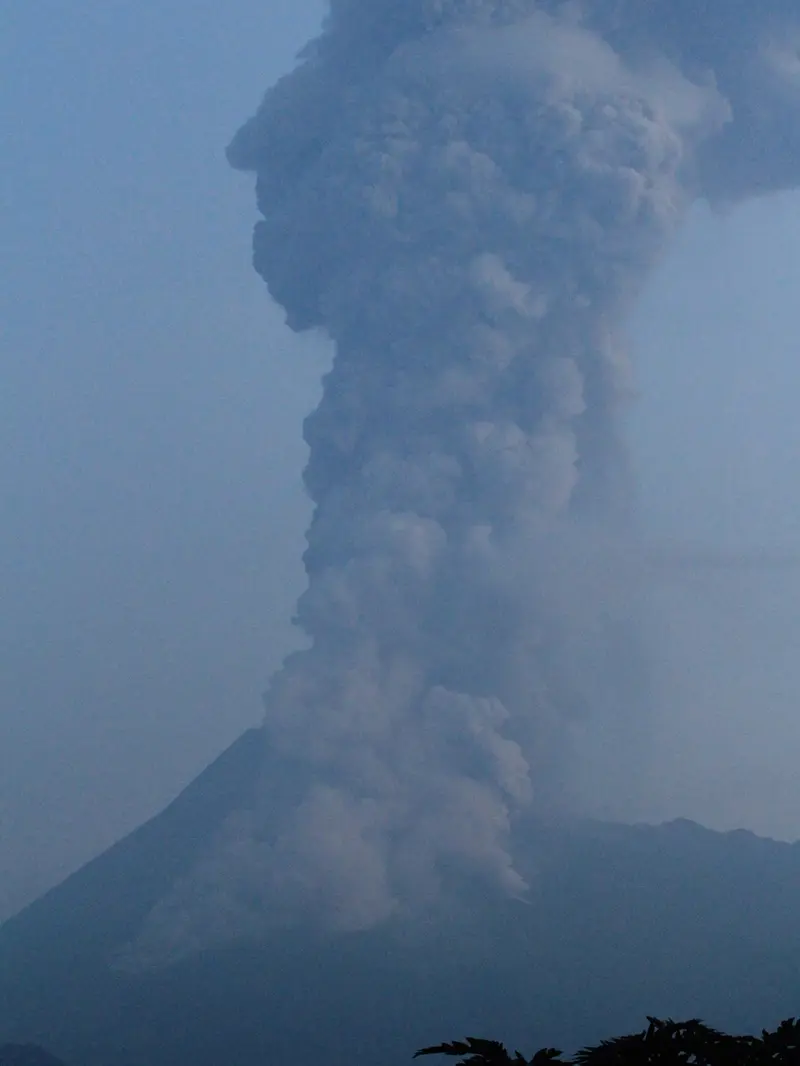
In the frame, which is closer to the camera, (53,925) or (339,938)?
(339,938)

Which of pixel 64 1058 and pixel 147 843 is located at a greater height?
pixel 147 843

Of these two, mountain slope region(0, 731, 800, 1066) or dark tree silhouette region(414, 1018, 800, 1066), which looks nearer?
dark tree silhouette region(414, 1018, 800, 1066)

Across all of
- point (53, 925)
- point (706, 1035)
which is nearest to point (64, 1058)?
point (53, 925)

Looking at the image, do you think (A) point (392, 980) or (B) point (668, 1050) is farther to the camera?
(A) point (392, 980)

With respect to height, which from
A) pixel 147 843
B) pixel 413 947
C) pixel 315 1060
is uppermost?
pixel 147 843

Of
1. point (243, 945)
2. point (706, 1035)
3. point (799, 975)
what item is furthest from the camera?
point (799, 975)

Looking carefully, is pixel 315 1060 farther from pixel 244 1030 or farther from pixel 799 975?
pixel 799 975

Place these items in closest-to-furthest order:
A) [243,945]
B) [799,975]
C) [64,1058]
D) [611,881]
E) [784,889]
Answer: [64,1058] → [243,945] → [799,975] → [611,881] → [784,889]

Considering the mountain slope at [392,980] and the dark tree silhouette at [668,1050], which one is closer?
the dark tree silhouette at [668,1050]
